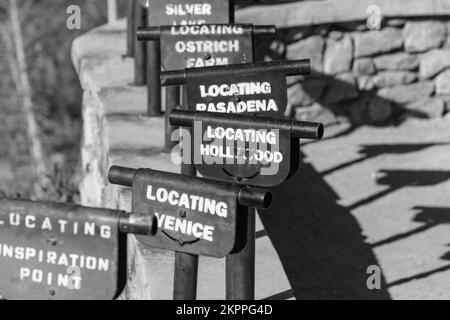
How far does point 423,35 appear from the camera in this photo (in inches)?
345

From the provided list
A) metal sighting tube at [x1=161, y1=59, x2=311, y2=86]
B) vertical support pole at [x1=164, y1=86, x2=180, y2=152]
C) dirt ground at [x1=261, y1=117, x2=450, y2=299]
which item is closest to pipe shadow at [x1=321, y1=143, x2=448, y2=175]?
dirt ground at [x1=261, y1=117, x2=450, y2=299]

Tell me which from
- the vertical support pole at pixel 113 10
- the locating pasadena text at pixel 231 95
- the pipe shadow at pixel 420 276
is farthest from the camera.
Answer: the vertical support pole at pixel 113 10

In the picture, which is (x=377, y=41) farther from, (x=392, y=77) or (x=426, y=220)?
(x=426, y=220)

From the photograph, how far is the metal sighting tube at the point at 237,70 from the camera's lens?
555 centimetres

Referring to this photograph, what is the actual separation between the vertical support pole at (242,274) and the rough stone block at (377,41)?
146 inches

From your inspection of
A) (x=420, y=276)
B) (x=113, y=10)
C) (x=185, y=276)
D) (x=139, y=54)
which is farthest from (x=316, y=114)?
(x=185, y=276)

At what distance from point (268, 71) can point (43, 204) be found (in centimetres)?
148

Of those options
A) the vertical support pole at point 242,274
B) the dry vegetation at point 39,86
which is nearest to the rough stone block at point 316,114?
the vertical support pole at point 242,274

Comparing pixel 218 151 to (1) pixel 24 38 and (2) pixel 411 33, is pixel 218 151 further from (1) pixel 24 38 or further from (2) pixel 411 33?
(1) pixel 24 38

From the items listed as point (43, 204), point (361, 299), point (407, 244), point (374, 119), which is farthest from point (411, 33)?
point (43, 204)

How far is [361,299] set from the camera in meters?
6.57

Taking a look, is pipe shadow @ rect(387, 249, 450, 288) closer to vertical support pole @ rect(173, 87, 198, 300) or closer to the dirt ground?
the dirt ground

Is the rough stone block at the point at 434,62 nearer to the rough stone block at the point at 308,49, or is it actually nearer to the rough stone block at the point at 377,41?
the rough stone block at the point at 377,41

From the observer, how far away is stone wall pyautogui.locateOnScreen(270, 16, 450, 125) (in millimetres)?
8719
